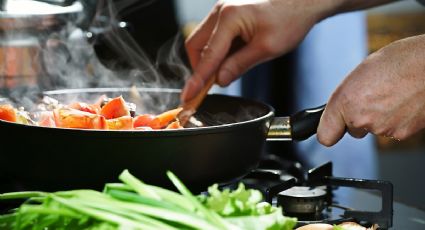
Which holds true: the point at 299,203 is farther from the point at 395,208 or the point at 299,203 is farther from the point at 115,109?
the point at 115,109

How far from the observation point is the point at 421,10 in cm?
421

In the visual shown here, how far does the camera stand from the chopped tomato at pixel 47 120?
58.8 inches

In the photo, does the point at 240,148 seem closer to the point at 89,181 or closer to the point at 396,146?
the point at 89,181

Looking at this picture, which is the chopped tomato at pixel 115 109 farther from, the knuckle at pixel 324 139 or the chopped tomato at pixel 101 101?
the knuckle at pixel 324 139

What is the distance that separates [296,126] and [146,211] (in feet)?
2.09

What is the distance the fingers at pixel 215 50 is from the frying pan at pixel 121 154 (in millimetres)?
471

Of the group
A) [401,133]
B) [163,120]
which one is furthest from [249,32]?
[401,133]

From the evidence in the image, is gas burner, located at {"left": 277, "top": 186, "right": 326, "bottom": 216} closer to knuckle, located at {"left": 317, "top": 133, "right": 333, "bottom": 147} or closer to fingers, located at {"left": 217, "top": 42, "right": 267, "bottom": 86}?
knuckle, located at {"left": 317, "top": 133, "right": 333, "bottom": 147}

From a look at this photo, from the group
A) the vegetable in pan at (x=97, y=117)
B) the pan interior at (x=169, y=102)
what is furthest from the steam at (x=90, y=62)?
the vegetable in pan at (x=97, y=117)

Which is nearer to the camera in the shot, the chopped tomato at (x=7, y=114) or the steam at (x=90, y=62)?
the chopped tomato at (x=7, y=114)

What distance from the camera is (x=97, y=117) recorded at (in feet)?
4.67

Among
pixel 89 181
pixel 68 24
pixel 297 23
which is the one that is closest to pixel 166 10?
pixel 68 24

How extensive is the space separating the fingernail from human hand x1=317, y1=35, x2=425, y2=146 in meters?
0.49

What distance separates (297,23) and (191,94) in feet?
1.13
